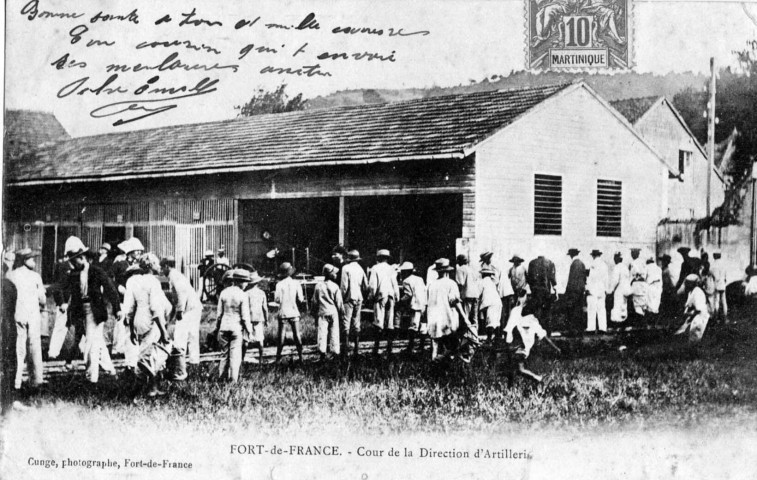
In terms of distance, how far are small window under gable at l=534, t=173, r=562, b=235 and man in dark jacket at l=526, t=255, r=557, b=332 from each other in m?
0.32

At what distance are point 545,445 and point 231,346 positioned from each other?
2.88 metres

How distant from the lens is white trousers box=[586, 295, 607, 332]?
24.6 feet

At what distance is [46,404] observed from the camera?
6777 mm

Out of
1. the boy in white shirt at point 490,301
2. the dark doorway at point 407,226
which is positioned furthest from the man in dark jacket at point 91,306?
the boy in white shirt at point 490,301

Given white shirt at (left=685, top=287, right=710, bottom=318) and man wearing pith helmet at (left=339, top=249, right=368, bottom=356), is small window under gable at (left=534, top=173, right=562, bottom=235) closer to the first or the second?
white shirt at (left=685, top=287, right=710, bottom=318)

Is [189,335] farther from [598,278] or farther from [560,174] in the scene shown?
[598,278]

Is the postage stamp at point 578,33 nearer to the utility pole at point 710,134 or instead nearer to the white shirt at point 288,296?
the utility pole at point 710,134

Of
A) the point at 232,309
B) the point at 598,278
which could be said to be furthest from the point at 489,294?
the point at 232,309

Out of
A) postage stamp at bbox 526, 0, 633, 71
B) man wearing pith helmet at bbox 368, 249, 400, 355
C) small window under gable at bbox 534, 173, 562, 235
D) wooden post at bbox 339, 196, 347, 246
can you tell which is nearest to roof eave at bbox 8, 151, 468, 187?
wooden post at bbox 339, 196, 347, 246

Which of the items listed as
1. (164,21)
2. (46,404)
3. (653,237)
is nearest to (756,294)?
(653,237)

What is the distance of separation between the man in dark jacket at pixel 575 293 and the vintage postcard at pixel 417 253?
A: 24mm

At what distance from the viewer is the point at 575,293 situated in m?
7.52

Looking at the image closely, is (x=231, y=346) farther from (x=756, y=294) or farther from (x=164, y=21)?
(x=756, y=294)

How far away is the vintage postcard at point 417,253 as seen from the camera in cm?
657
